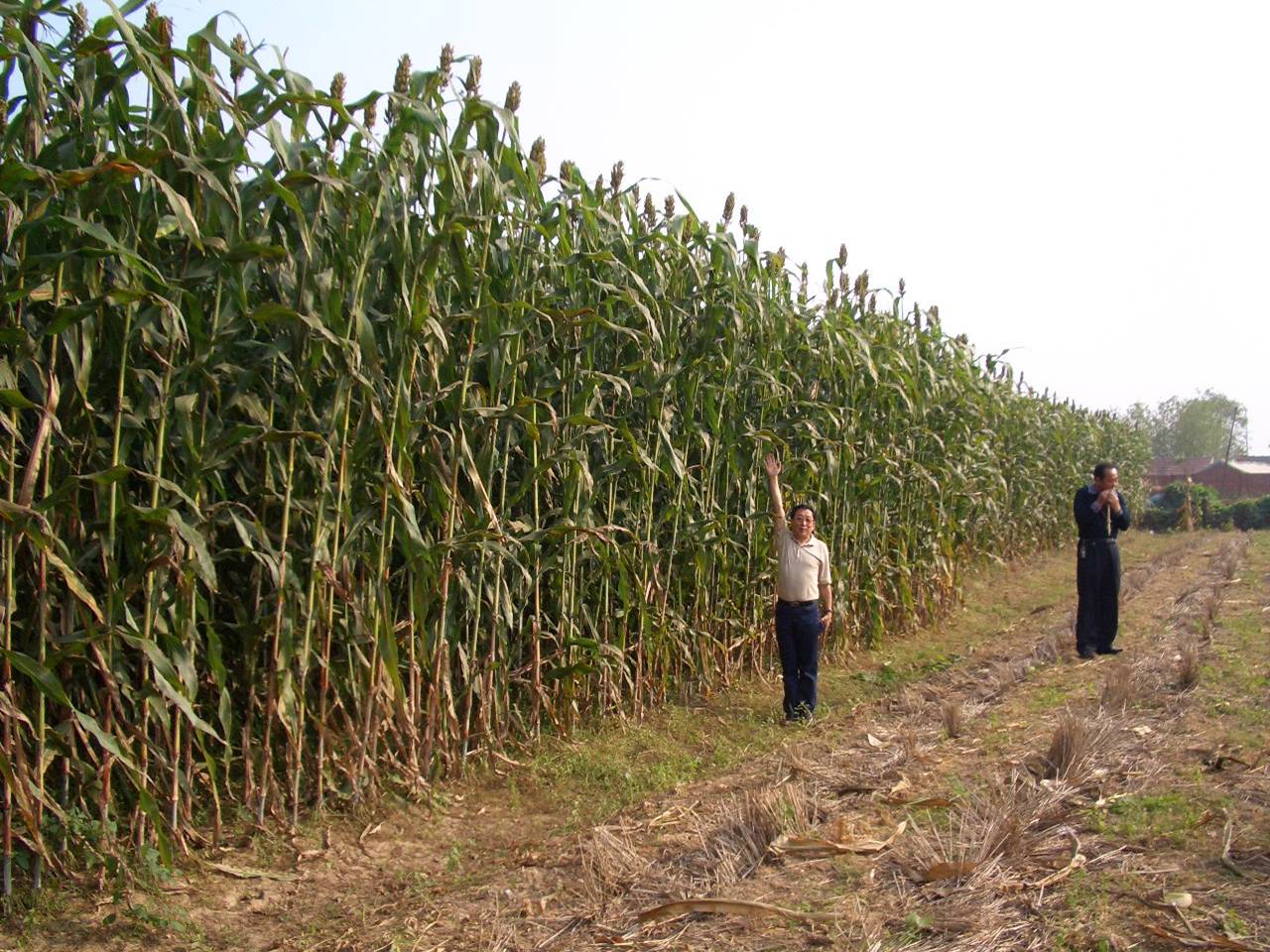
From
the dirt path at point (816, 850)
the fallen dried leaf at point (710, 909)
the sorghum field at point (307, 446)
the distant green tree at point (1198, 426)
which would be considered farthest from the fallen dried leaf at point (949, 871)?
the distant green tree at point (1198, 426)

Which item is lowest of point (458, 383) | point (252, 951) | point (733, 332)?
point (252, 951)

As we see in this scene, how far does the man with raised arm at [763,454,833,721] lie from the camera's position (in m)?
6.64

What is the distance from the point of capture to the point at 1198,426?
108m

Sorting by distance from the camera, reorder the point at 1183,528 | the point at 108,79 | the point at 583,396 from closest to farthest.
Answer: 1. the point at 108,79
2. the point at 583,396
3. the point at 1183,528

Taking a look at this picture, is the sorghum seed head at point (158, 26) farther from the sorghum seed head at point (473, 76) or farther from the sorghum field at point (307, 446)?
the sorghum seed head at point (473, 76)

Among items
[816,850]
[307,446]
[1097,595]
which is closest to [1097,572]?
[1097,595]

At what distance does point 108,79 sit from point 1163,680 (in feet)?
22.5

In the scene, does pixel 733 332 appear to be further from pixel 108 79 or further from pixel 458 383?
pixel 108 79

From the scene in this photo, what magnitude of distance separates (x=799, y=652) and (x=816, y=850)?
2849 millimetres

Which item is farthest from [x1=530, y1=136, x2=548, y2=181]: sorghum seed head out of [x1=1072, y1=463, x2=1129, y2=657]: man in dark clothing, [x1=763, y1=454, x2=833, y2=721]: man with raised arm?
[x1=1072, y1=463, x2=1129, y2=657]: man in dark clothing

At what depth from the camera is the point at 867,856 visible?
3.87 meters

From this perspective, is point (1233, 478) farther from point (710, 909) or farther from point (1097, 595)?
point (710, 909)

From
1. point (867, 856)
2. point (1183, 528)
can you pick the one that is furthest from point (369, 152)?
point (1183, 528)

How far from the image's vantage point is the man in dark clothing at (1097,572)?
868cm
